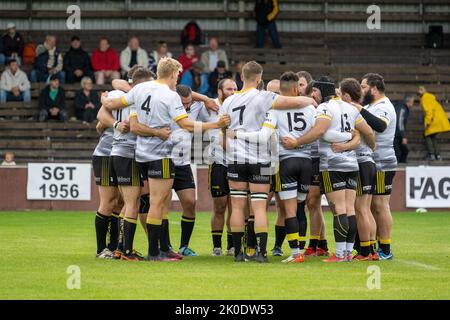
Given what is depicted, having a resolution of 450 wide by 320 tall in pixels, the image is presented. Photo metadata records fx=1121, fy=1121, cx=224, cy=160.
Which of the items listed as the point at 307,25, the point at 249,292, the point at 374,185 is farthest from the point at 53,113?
the point at 249,292

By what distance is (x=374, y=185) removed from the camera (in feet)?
46.5

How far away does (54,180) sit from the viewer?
80.7ft

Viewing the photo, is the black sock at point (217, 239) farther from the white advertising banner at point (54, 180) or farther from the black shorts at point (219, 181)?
the white advertising banner at point (54, 180)

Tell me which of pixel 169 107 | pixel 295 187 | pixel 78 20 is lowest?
pixel 295 187

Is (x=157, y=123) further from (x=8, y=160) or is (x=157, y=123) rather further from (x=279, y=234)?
(x=8, y=160)

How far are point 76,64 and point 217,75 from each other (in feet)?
11.9

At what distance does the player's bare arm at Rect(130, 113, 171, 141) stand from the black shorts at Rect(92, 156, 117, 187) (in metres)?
0.76

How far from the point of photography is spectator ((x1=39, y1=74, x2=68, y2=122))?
1060 inches

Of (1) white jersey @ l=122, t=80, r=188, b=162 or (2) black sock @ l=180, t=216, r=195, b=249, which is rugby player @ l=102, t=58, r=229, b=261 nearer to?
(1) white jersey @ l=122, t=80, r=188, b=162

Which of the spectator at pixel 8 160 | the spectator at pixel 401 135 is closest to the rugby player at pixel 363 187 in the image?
the spectator at pixel 8 160

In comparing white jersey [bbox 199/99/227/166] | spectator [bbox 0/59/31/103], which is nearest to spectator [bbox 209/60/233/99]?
spectator [bbox 0/59/31/103]

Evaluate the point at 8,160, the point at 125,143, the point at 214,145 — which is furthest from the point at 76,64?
the point at 125,143

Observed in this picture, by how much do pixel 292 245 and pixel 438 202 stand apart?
1208 centimetres

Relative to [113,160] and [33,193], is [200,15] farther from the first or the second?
[113,160]
